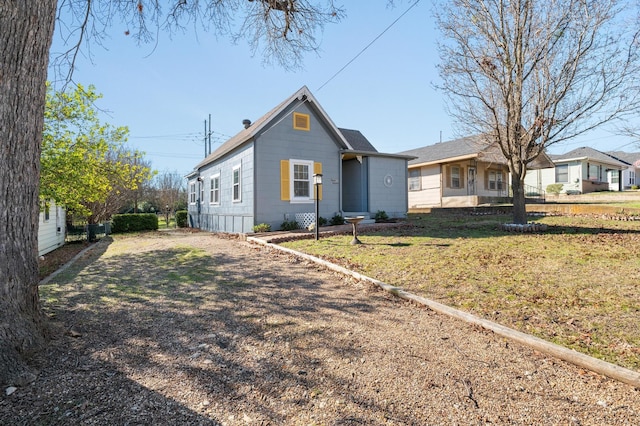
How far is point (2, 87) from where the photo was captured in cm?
281

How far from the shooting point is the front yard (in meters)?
3.38

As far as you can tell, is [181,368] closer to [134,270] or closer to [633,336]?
[633,336]

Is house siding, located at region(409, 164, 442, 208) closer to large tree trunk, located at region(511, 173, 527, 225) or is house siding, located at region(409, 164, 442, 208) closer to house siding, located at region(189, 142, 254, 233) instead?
large tree trunk, located at region(511, 173, 527, 225)

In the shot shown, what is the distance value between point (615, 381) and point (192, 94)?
18500 millimetres

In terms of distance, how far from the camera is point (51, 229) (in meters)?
13.3

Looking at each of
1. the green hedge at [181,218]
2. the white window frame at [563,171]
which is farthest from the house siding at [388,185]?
the white window frame at [563,171]

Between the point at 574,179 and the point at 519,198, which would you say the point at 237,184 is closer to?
the point at 519,198

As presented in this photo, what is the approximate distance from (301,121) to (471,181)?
46.4ft

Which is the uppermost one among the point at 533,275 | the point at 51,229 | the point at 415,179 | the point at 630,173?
the point at 630,173

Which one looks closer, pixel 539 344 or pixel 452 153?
pixel 539 344

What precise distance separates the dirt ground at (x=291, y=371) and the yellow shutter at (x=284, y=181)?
8.37 m

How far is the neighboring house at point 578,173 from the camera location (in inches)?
1066

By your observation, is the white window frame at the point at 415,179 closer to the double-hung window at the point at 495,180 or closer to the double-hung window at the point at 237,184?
the double-hung window at the point at 495,180

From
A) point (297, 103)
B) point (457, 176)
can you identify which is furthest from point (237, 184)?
point (457, 176)
